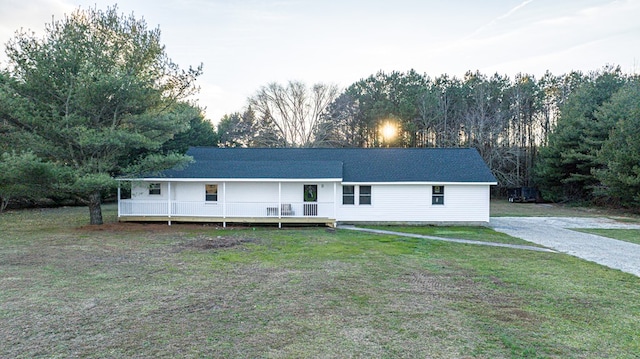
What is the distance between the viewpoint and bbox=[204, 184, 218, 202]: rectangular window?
58.5ft

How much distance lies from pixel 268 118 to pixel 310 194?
22471 mm

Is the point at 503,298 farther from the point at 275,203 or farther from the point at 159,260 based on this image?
the point at 275,203

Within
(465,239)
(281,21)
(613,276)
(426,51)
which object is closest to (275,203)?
(465,239)

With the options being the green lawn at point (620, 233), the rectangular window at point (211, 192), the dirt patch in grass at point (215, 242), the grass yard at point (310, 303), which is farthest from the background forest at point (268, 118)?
the green lawn at point (620, 233)

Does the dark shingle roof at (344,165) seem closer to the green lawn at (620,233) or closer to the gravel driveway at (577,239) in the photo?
the gravel driveway at (577,239)

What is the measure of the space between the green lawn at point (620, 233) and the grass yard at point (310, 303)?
5974mm

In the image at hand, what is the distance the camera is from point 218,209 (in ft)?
56.4

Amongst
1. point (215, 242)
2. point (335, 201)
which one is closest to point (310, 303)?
point (215, 242)

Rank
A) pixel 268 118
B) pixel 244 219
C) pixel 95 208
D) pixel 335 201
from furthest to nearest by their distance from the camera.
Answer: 1. pixel 268 118
2. pixel 335 201
3. pixel 244 219
4. pixel 95 208

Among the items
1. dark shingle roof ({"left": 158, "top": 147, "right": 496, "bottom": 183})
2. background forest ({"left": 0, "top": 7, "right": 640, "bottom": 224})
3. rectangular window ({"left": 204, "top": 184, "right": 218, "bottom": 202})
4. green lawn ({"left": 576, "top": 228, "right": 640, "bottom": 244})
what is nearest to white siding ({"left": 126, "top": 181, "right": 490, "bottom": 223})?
rectangular window ({"left": 204, "top": 184, "right": 218, "bottom": 202})

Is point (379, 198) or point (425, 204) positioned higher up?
point (379, 198)

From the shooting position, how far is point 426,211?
17.7 meters

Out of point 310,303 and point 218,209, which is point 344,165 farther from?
point 310,303

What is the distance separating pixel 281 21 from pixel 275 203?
32.6ft
